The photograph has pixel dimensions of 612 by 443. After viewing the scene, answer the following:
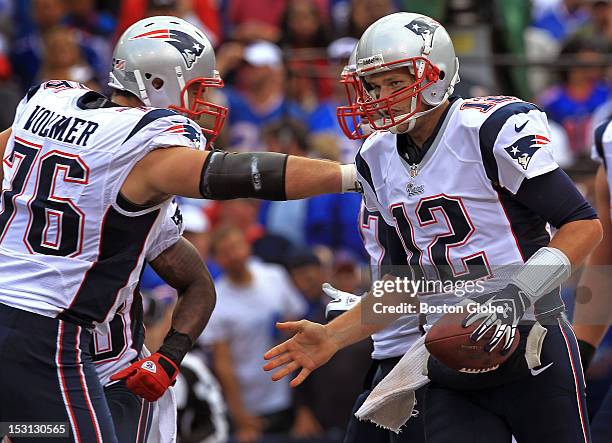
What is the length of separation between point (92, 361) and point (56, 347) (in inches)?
13.1

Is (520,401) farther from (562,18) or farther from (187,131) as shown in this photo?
(562,18)

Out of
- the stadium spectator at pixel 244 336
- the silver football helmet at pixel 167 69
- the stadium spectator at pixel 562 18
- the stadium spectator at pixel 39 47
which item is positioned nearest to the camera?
the silver football helmet at pixel 167 69

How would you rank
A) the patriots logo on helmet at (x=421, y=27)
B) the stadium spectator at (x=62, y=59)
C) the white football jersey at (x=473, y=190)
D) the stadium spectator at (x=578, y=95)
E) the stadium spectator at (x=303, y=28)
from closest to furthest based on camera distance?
the white football jersey at (x=473, y=190), the patriots logo on helmet at (x=421, y=27), the stadium spectator at (x=62, y=59), the stadium spectator at (x=578, y=95), the stadium spectator at (x=303, y=28)

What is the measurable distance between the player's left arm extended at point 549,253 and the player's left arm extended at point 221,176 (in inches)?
30.6

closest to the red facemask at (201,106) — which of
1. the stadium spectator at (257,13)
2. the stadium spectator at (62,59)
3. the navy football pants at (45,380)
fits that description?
the navy football pants at (45,380)

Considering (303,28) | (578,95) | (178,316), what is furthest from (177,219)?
(578,95)

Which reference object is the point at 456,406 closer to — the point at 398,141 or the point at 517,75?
the point at 398,141

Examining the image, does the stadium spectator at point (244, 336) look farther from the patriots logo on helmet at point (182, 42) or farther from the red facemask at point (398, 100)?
the red facemask at point (398, 100)

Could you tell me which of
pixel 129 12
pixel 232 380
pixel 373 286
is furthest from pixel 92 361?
pixel 129 12

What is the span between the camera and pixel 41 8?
9898 millimetres

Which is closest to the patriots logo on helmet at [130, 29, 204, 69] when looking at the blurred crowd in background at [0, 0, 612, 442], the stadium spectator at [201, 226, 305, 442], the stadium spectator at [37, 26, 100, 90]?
the blurred crowd in background at [0, 0, 612, 442]

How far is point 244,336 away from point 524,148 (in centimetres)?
466

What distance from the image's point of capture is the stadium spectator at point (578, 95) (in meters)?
10.1

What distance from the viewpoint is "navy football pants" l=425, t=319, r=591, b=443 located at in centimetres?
448
